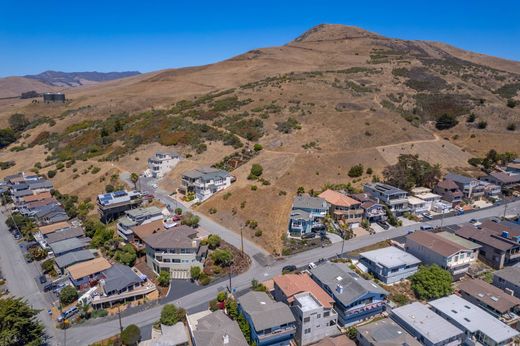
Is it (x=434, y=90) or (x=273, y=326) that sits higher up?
(x=434, y=90)

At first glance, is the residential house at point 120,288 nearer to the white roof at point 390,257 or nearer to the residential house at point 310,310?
the residential house at point 310,310

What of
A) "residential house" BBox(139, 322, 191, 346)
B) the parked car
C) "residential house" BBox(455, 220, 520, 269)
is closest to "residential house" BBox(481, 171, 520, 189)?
"residential house" BBox(455, 220, 520, 269)

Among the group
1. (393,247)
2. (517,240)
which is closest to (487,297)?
(393,247)

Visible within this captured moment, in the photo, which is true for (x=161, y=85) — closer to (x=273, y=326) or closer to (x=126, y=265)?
(x=126, y=265)

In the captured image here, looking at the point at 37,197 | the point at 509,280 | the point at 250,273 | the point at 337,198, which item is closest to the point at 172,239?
the point at 250,273

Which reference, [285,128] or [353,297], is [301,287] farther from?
[285,128]
